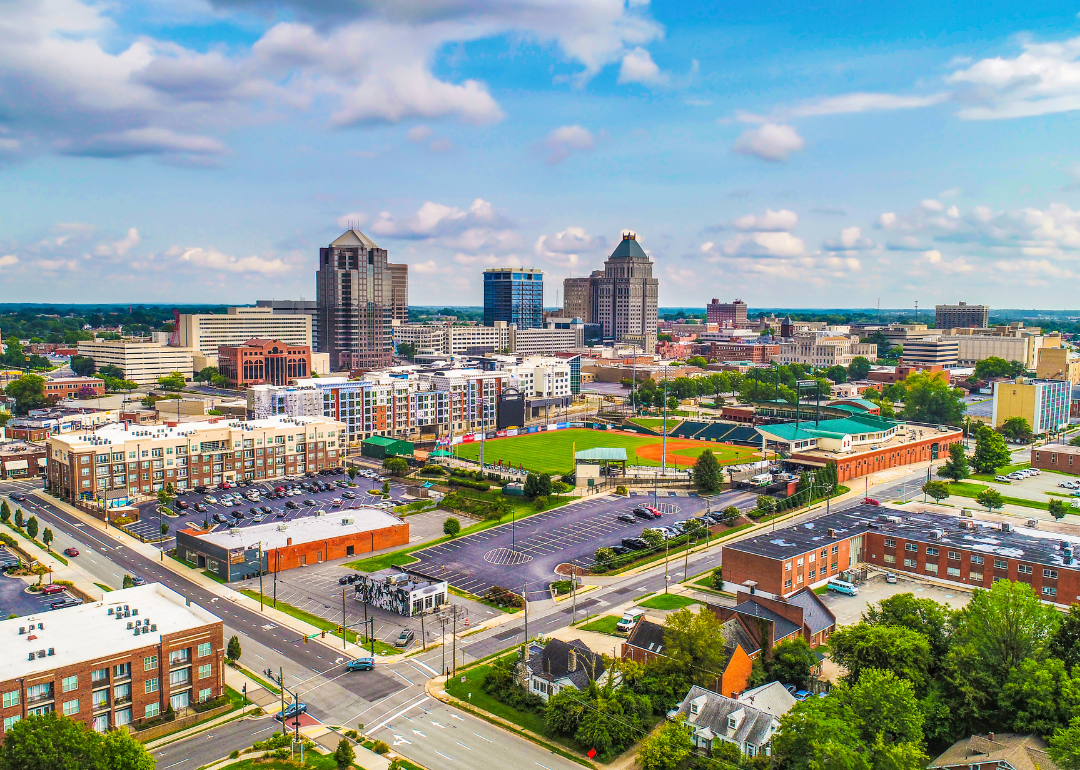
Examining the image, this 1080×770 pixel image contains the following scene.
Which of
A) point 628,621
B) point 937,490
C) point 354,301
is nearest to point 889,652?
point 628,621

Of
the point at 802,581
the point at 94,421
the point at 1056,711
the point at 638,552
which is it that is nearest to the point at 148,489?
the point at 94,421

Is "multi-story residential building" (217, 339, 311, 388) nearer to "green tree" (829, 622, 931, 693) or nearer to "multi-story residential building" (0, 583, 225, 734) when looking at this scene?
"multi-story residential building" (0, 583, 225, 734)

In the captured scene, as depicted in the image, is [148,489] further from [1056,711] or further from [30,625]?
[1056,711]

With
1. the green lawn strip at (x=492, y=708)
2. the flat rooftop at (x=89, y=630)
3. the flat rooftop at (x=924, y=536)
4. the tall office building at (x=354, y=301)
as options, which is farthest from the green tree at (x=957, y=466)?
the tall office building at (x=354, y=301)

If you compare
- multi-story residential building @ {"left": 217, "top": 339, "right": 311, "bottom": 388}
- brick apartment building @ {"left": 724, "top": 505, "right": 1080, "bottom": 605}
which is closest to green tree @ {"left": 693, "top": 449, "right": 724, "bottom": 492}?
brick apartment building @ {"left": 724, "top": 505, "right": 1080, "bottom": 605}

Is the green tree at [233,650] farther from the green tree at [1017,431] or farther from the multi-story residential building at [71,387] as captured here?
the multi-story residential building at [71,387]
